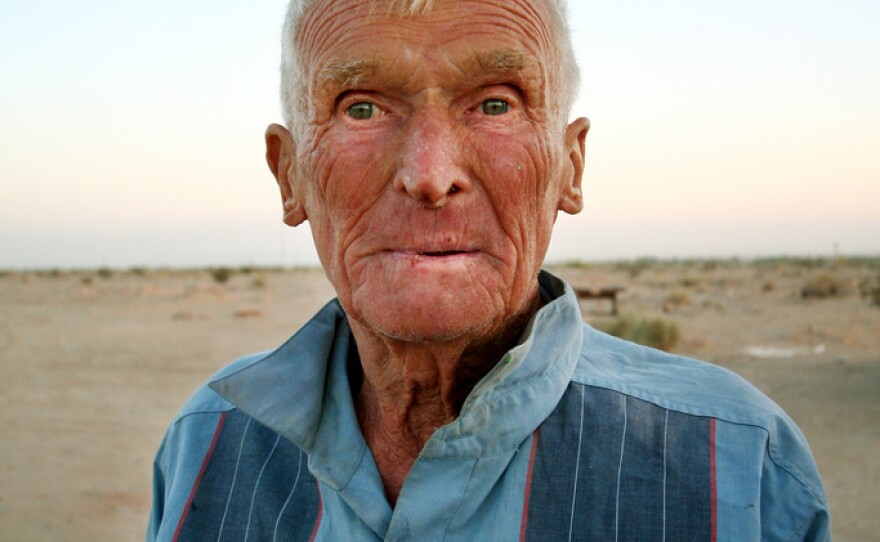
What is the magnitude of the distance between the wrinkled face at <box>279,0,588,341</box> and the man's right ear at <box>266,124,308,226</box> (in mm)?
244

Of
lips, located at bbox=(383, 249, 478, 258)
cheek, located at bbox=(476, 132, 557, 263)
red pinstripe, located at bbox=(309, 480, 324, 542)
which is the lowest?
red pinstripe, located at bbox=(309, 480, 324, 542)

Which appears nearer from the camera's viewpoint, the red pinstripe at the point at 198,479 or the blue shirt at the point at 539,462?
the blue shirt at the point at 539,462

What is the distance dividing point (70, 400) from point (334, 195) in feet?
31.4

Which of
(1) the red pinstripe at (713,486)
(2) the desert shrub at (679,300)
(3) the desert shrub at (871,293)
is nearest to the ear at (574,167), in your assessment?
(1) the red pinstripe at (713,486)

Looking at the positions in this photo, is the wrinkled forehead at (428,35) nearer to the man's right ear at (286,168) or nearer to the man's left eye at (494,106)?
the man's left eye at (494,106)

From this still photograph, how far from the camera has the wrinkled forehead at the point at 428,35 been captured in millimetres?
1607

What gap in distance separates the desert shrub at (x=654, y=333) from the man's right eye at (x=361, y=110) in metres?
12.4

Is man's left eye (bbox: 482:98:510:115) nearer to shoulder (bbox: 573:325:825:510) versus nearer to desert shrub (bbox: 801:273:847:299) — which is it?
shoulder (bbox: 573:325:825:510)

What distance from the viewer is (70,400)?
993 cm

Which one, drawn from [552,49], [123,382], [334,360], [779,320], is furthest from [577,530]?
[779,320]

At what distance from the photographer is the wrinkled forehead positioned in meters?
1.61

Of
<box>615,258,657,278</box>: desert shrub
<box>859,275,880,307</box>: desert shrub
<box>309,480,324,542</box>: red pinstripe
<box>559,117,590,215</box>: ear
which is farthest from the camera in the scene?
<box>615,258,657,278</box>: desert shrub

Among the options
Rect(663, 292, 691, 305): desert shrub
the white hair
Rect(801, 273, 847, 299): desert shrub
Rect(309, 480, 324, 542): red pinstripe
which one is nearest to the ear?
the white hair

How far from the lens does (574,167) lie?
207 cm
